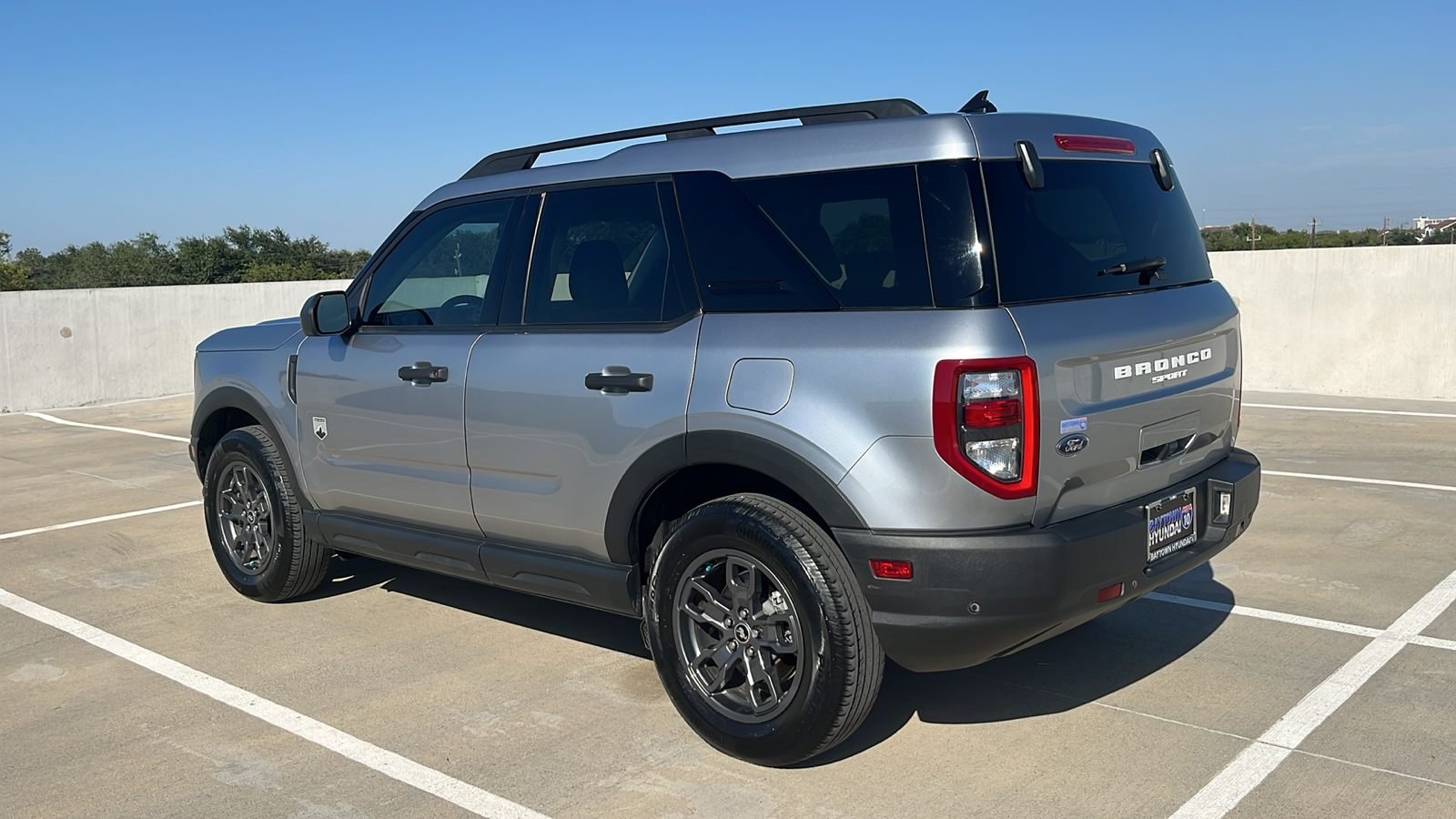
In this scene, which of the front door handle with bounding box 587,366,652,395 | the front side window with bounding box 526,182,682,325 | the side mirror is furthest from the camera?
the side mirror

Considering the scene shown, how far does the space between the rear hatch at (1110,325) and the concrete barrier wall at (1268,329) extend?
10161 mm

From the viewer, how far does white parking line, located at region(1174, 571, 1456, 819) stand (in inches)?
136

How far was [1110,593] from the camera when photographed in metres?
3.60

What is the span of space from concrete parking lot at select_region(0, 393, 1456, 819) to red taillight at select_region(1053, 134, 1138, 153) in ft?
6.30

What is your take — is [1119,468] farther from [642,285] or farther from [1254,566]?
[1254,566]

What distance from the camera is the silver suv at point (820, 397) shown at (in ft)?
11.1

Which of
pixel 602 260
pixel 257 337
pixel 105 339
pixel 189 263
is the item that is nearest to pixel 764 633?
pixel 602 260

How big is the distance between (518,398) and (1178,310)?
7.63ft

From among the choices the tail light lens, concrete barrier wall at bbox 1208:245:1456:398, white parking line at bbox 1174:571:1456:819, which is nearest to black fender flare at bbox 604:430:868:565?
the tail light lens

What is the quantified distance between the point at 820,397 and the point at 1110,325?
912 millimetres

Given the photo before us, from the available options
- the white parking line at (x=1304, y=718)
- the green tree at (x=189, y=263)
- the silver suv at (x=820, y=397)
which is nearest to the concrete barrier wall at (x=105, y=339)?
the silver suv at (x=820, y=397)

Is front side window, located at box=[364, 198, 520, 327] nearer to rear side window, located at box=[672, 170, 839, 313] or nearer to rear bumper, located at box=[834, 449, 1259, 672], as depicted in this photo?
rear side window, located at box=[672, 170, 839, 313]

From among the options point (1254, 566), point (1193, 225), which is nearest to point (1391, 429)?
point (1254, 566)

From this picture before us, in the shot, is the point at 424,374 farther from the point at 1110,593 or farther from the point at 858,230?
the point at 1110,593
